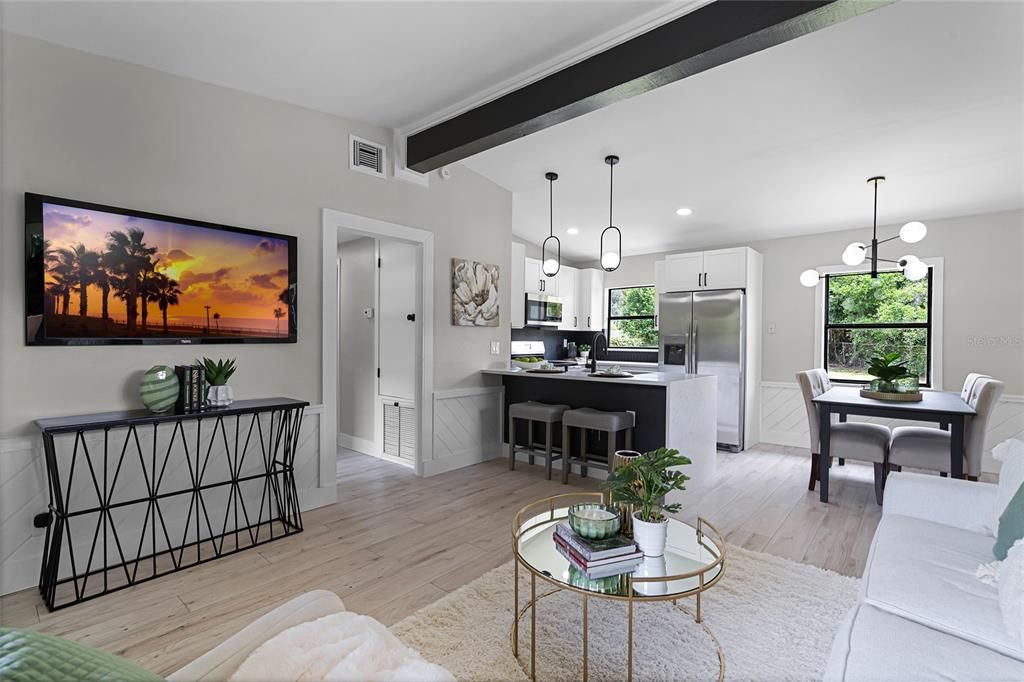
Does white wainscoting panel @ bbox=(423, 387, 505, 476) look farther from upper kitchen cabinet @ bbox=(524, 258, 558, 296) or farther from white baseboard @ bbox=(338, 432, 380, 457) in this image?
upper kitchen cabinet @ bbox=(524, 258, 558, 296)

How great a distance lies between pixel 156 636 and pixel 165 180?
231 cm

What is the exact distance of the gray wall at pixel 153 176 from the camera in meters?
2.30

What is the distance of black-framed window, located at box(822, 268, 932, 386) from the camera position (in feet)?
16.1

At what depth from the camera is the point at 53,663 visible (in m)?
0.69

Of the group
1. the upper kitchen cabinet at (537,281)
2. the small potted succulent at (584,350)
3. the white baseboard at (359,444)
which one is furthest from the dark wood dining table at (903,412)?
the white baseboard at (359,444)

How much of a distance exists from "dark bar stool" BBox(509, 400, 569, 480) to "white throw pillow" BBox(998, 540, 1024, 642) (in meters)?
2.96

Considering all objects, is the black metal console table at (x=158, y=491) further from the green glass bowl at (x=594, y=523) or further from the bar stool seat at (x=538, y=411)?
the green glass bowl at (x=594, y=523)

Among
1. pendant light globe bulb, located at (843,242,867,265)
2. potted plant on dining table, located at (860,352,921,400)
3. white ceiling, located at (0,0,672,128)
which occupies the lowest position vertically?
potted plant on dining table, located at (860,352,921,400)

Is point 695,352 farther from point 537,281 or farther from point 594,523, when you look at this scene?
point 594,523

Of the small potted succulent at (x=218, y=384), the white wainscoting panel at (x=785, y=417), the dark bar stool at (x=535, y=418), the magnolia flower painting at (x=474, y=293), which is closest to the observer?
the small potted succulent at (x=218, y=384)

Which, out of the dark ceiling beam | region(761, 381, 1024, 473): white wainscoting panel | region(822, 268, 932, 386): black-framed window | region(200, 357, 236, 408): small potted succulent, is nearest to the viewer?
the dark ceiling beam

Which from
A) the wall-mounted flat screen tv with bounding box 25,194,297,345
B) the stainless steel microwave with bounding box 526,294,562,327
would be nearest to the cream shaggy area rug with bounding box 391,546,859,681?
the wall-mounted flat screen tv with bounding box 25,194,297,345

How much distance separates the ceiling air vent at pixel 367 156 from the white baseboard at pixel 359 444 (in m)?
2.65

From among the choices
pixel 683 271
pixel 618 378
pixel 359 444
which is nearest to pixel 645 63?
pixel 618 378
